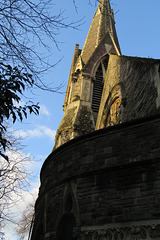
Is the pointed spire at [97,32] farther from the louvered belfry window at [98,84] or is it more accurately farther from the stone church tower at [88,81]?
the louvered belfry window at [98,84]

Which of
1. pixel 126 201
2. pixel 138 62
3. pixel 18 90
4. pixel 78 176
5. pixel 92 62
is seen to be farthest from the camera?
pixel 92 62

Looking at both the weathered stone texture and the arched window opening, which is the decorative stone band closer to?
the weathered stone texture

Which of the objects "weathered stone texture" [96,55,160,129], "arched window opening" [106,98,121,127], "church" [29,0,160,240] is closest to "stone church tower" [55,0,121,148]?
"weathered stone texture" [96,55,160,129]

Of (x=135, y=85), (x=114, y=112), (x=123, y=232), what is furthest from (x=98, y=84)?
(x=123, y=232)

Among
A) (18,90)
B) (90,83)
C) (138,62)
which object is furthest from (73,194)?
(90,83)

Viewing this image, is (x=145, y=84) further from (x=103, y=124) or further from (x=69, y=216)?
(x=103, y=124)

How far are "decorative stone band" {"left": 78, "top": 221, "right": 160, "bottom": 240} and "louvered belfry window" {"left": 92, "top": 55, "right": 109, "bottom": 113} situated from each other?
1786 cm

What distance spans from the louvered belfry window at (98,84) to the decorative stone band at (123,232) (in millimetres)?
17855

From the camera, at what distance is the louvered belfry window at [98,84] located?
75.7 ft

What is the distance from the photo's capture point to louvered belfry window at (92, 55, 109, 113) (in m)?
23.1

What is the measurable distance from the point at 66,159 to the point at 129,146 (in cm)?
167

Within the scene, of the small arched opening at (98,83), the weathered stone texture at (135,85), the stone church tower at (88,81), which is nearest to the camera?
the weathered stone texture at (135,85)

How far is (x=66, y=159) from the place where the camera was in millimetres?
6422

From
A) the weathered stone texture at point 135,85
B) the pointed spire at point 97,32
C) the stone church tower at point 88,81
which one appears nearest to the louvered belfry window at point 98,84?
the stone church tower at point 88,81
